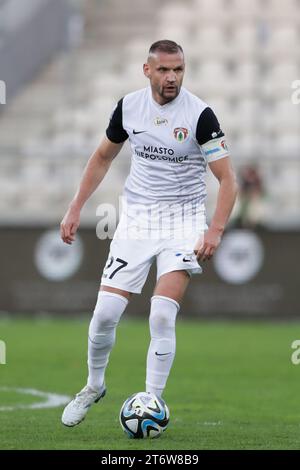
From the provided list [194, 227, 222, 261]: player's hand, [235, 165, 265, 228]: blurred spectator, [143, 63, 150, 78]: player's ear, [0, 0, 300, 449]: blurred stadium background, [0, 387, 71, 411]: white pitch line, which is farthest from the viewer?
[235, 165, 265, 228]: blurred spectator

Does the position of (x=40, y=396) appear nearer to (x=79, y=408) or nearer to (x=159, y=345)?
(x=79, y=408)

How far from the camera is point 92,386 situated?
23.6ft

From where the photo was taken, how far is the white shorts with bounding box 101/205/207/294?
23.0ft

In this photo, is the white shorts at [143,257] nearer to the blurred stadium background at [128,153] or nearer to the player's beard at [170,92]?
the player's beard at [170,92]

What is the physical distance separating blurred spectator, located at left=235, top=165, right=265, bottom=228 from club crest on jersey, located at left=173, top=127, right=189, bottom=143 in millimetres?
11084

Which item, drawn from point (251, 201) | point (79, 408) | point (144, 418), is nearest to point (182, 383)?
point (79, 408)

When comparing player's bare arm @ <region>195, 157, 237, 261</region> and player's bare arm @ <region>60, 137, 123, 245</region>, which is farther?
player's bare arm @ <region>60, 137, 123, 245</region>

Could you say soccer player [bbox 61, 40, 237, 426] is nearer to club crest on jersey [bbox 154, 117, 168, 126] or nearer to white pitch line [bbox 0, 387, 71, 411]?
club crest on jersey [bbox 154, 117, 168, 126]

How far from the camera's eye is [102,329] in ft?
23.2

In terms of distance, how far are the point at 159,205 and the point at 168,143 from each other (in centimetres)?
44

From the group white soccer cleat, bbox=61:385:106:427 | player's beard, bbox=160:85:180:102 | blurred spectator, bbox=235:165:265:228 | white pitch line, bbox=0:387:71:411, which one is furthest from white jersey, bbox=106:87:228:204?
blurred spectator, bbox=235:165:265:228

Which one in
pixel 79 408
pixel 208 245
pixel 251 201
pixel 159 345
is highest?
pixel 208 245
